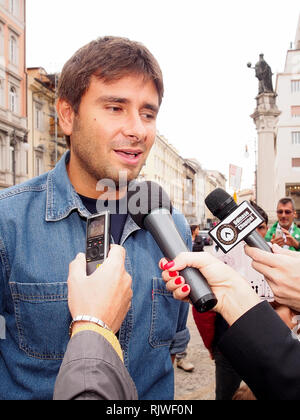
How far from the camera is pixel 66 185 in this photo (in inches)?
68.6

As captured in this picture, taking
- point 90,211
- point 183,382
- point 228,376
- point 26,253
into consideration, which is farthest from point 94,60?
point 183,382

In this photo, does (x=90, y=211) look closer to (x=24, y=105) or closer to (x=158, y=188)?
(x=158, y=188)

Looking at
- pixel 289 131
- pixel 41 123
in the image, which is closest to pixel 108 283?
pixel 41 123

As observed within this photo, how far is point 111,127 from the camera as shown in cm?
174

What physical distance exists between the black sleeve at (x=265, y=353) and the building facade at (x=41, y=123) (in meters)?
23.8

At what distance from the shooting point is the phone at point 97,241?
1152 mm

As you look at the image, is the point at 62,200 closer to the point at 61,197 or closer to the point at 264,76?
the point at 61,197

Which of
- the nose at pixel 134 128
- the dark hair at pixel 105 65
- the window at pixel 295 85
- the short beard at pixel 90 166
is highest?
the window at pixel 295 85

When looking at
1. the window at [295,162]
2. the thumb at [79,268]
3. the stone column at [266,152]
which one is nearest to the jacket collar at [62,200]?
the thumb at [79,268]

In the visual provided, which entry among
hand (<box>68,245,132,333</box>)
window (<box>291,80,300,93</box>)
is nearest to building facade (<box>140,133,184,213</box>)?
A: window (<box>291,80,300,93</box>)

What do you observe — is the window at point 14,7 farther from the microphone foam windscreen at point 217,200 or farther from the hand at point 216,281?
the hand at point 216,281

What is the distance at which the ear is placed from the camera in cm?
192

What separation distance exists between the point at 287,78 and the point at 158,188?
3958 cm

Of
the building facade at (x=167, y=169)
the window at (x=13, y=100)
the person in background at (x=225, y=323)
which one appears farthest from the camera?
the building facade at (x=167, y=169)
